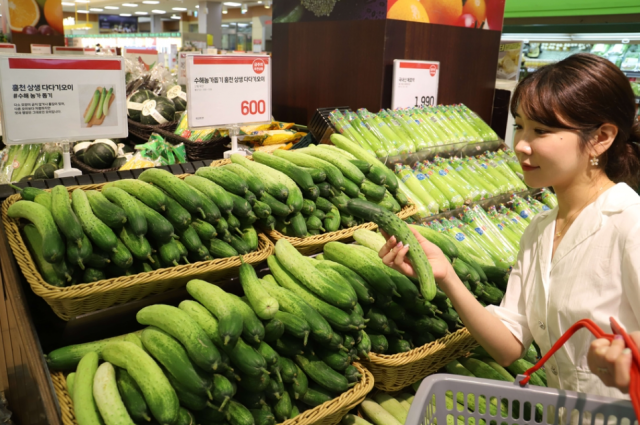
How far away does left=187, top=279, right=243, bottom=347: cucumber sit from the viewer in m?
1.25

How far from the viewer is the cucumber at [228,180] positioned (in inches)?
73.7

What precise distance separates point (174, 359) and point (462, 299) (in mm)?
833

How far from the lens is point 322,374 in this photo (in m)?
1.47

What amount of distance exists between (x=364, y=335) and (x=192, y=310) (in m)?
0.55

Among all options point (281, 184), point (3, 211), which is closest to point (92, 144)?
point (3, 211)

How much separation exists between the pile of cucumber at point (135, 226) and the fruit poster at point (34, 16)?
6.93 meters

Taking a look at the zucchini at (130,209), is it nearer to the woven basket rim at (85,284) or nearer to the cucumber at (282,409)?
the woven basket rim at (85,284)

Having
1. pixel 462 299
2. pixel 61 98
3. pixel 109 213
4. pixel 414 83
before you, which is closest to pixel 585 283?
pixel 462 299

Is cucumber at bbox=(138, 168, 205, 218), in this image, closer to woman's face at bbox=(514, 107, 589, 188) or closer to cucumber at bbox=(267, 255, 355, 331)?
cucumber at bbox=(267, 255, 355, 331)

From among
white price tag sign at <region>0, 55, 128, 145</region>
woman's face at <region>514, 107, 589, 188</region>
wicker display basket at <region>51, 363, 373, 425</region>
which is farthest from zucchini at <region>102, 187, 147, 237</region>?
woman's face at <region>514, 107, 589, 188</region>

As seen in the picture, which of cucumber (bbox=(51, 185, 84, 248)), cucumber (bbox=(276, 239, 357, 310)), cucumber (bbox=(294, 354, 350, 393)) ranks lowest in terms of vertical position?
cucumber (bbox=(294, 354, 350, 393))

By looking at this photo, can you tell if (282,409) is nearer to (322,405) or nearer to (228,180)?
(322,405)

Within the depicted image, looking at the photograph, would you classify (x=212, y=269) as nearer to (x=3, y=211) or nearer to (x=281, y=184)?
(x=281, y=184)

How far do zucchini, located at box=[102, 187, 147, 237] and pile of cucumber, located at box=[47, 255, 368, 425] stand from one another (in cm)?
24
